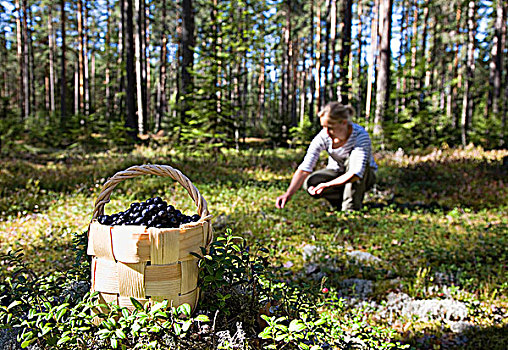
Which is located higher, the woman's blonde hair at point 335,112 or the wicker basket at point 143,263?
the woman's blonde hair at point 335,112

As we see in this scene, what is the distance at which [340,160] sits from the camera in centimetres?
632

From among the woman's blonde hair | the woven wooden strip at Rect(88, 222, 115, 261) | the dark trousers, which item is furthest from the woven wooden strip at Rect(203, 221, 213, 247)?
the dark trousers

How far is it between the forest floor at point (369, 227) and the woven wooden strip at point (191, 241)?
1230mm

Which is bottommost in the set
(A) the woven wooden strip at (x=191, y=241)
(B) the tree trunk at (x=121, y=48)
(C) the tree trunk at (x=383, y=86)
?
(A) the woven wooden strip at (x=191, y=241)

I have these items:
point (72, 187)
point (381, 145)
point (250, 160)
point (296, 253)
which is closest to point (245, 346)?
point (296, 253)

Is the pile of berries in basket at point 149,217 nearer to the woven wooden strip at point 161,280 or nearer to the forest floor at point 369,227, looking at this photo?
the woven wooden strip at point 161,280

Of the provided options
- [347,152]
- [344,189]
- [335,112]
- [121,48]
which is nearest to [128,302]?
[335,112]

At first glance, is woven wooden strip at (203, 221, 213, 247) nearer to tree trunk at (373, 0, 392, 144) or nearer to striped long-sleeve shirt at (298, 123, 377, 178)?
striped long-sleeve shirt at (298, 123, 377, 178)

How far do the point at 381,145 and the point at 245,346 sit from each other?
38.7ft

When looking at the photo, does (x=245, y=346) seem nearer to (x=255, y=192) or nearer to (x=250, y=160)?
(x=255, y=192)

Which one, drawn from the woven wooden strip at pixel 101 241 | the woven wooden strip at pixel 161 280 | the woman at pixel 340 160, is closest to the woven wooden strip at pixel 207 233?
the woven wooden strip at pixel 161 280

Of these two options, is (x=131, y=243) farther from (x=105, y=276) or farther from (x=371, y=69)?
(x=371, y=69)

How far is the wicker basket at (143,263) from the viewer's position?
5.99ft

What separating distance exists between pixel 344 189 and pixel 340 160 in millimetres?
591
